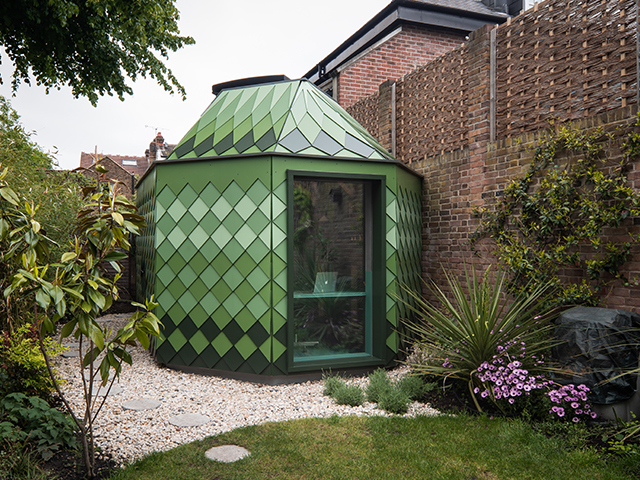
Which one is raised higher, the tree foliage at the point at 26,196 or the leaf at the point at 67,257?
the tree foliage at the point at 26,196

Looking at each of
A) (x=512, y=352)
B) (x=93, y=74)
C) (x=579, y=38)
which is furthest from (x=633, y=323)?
(x=93, y=74)

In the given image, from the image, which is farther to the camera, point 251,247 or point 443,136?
point 443,136

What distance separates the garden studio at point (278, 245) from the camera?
4.56 meters

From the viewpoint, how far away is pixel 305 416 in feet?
12.2

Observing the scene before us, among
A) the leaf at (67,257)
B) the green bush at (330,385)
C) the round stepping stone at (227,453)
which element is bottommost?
the round stepping stone at (227,453)

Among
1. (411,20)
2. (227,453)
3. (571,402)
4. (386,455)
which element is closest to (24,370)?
(227,453)

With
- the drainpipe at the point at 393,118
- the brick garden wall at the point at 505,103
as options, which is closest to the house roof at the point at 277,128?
the brick garden wall at the point at 505,103

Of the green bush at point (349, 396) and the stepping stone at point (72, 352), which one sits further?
the stepping stone at point (72, 352)

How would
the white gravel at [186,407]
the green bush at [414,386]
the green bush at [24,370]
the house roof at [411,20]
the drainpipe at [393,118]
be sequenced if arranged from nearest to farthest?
the white gravel at [186,407] < the green bush at [24,370] < the green bush at [414,386] < the drainpipe at [393,118] < the house roof at [411,20]

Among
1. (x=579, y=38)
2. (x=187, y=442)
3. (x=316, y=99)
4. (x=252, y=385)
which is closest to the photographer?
(x=187, y=442)

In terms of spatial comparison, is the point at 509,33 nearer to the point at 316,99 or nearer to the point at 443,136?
the point at 443,136

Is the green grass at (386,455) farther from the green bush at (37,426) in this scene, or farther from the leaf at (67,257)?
the leaf at (67,257)

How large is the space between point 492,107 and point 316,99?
82.2 inches

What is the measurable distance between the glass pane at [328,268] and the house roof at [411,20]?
655 centimetres
